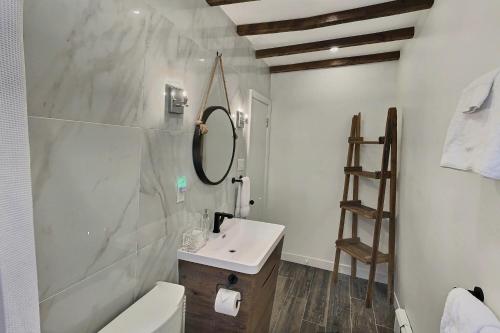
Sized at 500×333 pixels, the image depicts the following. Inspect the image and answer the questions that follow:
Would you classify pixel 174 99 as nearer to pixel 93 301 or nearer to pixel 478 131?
pixel 93 301

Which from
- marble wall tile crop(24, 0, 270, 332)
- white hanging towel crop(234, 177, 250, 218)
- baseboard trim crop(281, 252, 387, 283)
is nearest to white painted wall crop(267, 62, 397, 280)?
baseboard trim crop(281, 252, 387, 283)

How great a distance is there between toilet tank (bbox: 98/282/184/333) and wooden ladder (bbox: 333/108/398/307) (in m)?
1.86

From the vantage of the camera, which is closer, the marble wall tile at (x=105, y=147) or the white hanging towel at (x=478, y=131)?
the white hanging towel at (x=478, y=131)

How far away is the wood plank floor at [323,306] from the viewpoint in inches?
84.5

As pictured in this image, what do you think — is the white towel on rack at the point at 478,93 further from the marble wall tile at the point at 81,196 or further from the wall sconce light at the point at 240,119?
the wall sconce light at the point at 240,119

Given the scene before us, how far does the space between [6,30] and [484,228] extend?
157 centimetres

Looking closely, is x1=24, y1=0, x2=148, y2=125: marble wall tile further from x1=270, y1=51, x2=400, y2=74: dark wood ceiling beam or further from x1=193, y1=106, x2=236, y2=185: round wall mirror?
x1=270, y1=51, x2=400, y2=74: dark wood ceiling beam

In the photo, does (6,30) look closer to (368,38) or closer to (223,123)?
(223,123)

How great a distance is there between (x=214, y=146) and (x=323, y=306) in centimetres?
179

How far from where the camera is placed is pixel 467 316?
83 centimetres

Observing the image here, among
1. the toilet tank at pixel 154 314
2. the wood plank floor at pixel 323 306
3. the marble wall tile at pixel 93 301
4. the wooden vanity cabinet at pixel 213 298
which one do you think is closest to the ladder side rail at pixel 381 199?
the wood plank floor at pixel 323 306

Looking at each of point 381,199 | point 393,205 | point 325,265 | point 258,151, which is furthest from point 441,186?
point 325,265

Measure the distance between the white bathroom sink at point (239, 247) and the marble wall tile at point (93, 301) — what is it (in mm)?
376

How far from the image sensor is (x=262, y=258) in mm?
1444
